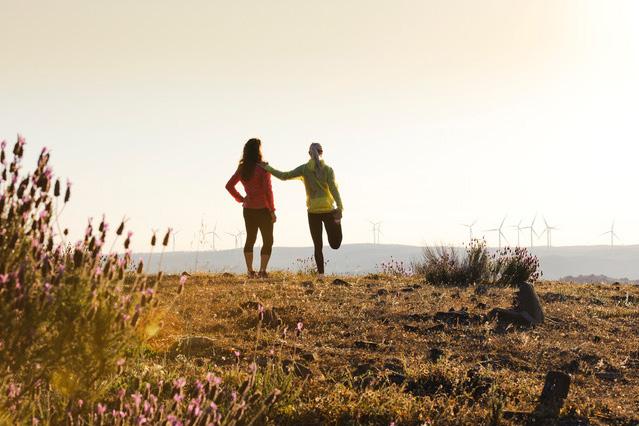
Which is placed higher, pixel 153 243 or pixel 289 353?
pixel 153 243

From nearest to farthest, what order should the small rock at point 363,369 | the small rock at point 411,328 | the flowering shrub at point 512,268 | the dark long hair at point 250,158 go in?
the small rock at point 363,369, the small rock at point 411,328, the dark long hair at point 250,158, the flowering shrub at point 512,268

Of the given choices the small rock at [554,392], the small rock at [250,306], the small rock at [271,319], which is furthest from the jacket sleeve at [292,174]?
the small rock at [554,392]

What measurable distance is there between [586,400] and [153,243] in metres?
4.21

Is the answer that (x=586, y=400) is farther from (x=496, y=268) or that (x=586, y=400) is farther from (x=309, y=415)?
(x=496, y=268)

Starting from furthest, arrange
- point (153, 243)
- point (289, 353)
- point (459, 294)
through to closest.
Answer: point (459, 294), point (289, 353), point (153, 243)

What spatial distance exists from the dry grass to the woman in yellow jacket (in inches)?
60.8

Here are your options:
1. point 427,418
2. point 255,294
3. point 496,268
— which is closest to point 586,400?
point 427,418

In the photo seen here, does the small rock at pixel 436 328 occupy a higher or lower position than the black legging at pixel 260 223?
lower

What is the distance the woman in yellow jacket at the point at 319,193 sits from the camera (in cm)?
1400

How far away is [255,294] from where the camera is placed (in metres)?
11.1

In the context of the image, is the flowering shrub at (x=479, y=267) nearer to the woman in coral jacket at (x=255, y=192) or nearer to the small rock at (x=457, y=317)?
the woman in coral jacket at (x=255, y=192)

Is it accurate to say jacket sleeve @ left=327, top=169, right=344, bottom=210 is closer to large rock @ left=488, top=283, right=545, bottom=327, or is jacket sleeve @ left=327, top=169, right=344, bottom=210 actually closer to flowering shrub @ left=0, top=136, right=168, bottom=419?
large rock @ left=488, top=283, right=545, bottom=327

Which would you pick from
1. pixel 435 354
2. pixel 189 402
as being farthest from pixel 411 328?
pixel 189 402

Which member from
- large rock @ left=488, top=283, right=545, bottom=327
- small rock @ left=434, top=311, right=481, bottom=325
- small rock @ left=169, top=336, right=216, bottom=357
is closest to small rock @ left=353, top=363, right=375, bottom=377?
small rock @ left=169, top=336, right=216, bottom=357
